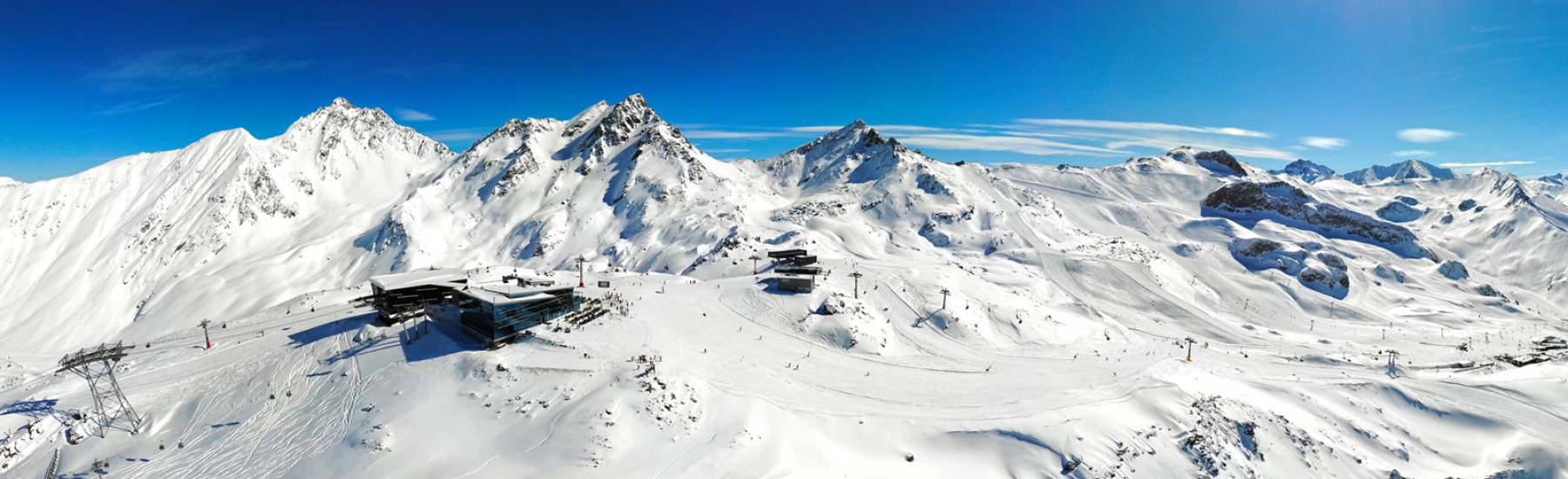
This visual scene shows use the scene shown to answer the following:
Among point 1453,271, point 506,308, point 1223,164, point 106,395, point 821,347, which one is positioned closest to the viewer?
point 106,395

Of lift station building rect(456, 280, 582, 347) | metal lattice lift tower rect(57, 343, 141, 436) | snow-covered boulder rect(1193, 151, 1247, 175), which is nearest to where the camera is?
metal lattice lift tower rect(57, 343, 141, 436)

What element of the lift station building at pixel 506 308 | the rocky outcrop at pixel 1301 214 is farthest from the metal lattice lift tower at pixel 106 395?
the rocky outcrop at pixel 1301 214

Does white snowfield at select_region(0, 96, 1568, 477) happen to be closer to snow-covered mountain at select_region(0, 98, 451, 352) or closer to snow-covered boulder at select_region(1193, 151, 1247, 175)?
snow-covered mountain at select_region(0, 98, 451, 352)

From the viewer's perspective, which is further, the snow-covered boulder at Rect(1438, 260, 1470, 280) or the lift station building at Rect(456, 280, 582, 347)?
the snow-covered boulder at Rect(1438, 260, 1470, 280)

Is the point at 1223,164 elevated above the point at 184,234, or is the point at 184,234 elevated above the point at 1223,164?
the point at 1223,164

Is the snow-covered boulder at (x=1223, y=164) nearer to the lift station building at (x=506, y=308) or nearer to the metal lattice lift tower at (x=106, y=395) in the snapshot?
the lift station building at (x=506, y=308)

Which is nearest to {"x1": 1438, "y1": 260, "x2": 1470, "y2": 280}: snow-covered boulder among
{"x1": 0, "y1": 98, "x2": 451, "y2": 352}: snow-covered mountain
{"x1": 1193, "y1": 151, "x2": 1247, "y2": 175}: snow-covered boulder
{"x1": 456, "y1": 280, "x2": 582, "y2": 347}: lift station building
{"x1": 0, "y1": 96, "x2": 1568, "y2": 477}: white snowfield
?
{"x1": 0, "y1": 96, "x2": 1568, "y2": 477}: white snowfield

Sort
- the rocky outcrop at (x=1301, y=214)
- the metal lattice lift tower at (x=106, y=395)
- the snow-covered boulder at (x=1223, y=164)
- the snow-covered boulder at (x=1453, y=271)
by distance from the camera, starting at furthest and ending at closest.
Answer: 1. the snow-covered boulder at (x=1223, y=164)
2. the rocky outcrop at (x=1301, y=214)
3. the snow-covered boulder at (x=1453, y=271)
4. the metal lattice lift tower at (x=106, y=395)

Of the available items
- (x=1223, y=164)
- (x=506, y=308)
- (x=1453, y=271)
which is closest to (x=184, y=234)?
(x=506, y=308)

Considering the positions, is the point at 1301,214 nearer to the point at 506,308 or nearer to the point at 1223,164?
the point at 1223,164
